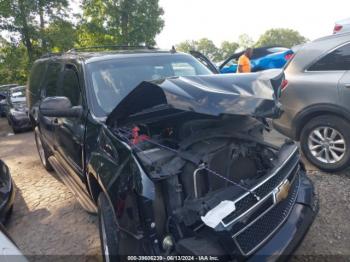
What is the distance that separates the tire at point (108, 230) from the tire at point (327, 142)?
120 inches

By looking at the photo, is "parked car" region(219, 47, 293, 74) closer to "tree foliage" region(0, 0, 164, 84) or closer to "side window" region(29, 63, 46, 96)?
"side window" region(29, 63, 46, 96)

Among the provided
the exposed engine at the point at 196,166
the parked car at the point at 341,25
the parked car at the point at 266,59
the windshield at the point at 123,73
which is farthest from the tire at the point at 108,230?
the parked car at the point at 266,59

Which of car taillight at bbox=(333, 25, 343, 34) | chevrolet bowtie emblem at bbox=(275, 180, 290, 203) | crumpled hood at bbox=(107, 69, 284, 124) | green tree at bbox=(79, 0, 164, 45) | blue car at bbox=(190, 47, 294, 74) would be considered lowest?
chevrolet bowtie emblem at bbox=(275, 180, 290, 203)

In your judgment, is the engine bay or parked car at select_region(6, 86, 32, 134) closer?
the engine bay

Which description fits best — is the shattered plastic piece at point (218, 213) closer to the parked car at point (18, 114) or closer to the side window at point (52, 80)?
the side window at point (52, 80)

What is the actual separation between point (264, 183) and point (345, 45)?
9.86 feet

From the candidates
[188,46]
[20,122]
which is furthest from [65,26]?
[188,46]

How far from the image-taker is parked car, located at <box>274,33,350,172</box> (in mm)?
4090

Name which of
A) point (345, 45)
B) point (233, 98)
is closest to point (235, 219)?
point (233, 98)

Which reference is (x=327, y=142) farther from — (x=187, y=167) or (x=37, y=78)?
(x=37, y=78)

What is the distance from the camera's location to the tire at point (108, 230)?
91.0 inches

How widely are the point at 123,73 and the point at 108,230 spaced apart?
5.71 ft

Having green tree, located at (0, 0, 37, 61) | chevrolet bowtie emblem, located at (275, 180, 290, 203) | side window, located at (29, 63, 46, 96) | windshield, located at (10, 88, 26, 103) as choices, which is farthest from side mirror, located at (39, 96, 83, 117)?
green tree, located at (0, 0, 37, 61)

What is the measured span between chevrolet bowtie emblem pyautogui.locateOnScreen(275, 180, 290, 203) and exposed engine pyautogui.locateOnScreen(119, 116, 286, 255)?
0.49 feet
